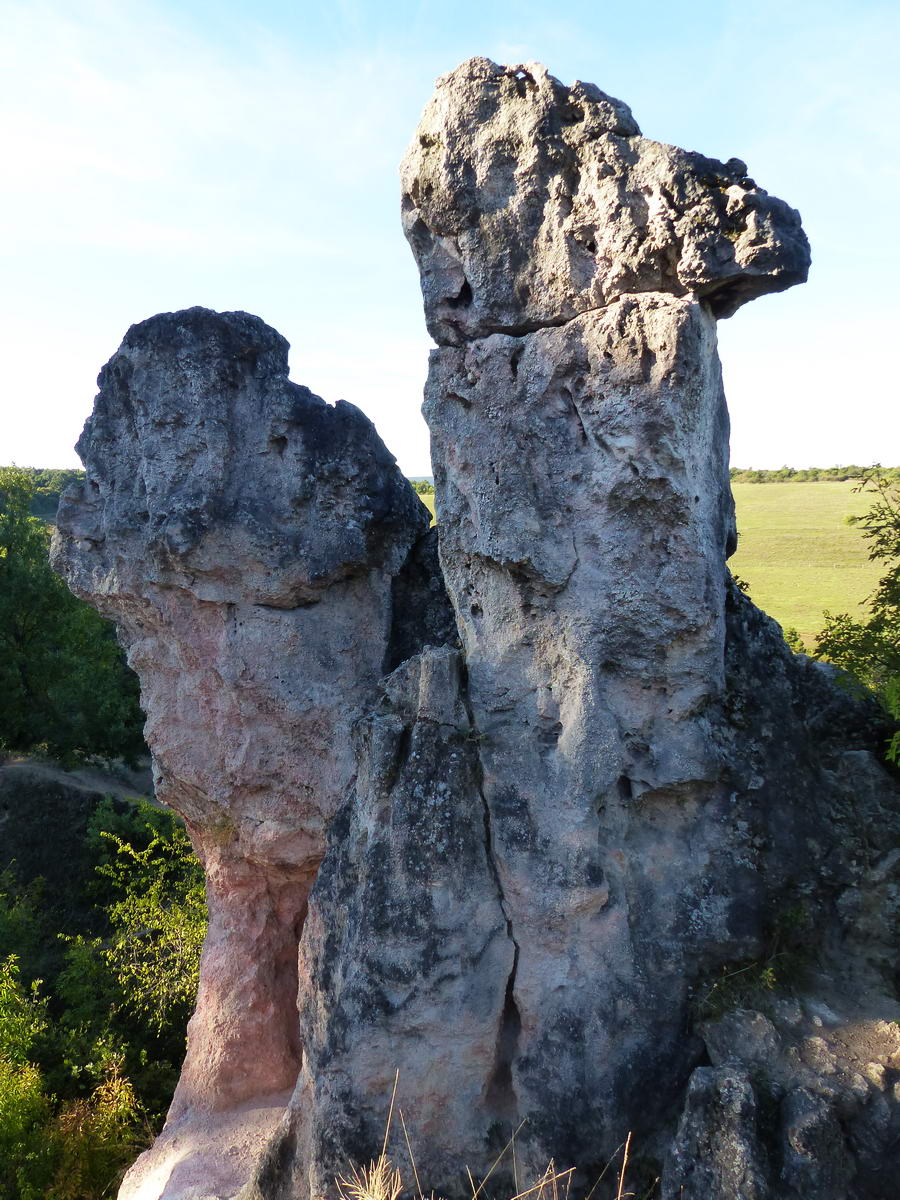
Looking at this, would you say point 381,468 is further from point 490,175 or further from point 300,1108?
point 300,1108

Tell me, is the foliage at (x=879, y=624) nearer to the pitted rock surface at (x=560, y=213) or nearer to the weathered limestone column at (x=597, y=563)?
the weathered limestone column at (x=597, y=563)

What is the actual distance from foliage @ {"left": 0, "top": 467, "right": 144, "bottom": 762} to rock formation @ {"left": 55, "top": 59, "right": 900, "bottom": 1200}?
642 inches

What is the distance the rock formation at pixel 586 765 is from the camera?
18.6 feet

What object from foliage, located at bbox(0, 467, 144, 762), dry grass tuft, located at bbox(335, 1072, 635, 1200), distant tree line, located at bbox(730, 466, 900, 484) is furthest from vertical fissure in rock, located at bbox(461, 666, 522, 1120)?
distant tree line, located at bbox(730, 466, 900, 484)

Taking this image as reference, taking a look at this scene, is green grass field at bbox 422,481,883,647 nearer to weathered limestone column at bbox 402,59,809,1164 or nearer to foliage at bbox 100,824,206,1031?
foliage at bbox 100,824,206,1031

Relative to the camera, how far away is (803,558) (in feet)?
99.5

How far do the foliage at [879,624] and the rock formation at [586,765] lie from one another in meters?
0.51

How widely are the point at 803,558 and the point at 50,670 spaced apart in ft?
73.4

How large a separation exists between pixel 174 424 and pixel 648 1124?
5827 mm

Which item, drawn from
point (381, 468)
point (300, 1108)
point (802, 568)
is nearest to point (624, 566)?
point (381, 468)

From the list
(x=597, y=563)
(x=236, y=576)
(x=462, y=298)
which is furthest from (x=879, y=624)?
(x=236, y=576)

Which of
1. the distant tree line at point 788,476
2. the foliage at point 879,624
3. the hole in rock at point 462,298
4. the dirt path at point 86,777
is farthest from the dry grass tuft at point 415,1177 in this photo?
the distant tree line at point 788,476

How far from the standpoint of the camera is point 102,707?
69.3 ft

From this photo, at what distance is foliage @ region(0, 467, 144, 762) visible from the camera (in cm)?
2127
